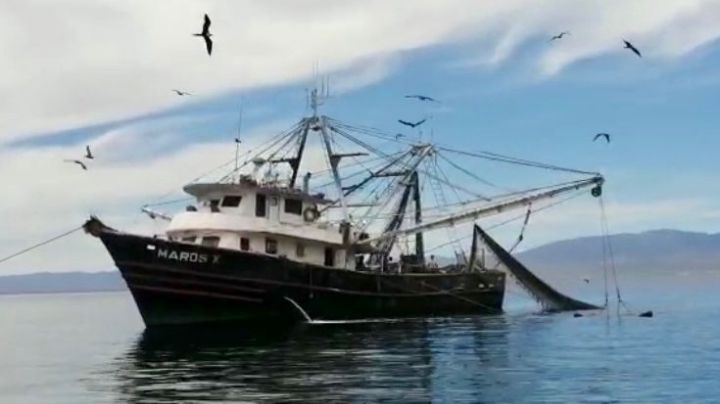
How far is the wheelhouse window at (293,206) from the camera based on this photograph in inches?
2055

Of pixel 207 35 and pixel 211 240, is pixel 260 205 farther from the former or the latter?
pixel 207 35

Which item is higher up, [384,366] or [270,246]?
[270,246]

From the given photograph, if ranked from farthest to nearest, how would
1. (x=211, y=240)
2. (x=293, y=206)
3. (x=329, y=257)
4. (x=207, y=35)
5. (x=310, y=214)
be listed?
(x=329, y=257) → (x=310, y=214) → (x=293, y=206) → (x=211, y=240) → (x=207, y=35)

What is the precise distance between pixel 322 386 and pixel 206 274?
21370 millimetres

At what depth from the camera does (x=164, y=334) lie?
47.2 metres

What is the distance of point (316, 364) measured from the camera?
108 ft

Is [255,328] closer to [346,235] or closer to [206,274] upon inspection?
[206,274]

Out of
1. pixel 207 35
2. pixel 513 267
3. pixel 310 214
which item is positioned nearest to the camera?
pixel 207 35

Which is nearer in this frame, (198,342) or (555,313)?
(198,342)

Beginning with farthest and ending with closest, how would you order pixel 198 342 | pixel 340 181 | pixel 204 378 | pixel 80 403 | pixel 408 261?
pixel 408 261 < pixel 340 181 < pixel 198 342 < pixel 204 378 < pixel 80 403

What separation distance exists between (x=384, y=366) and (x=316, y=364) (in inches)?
92.0

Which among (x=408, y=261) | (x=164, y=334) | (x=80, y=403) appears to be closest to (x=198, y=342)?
(x=164, y=334)

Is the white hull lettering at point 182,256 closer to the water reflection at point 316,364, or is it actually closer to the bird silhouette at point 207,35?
the water reflection at point 316,364

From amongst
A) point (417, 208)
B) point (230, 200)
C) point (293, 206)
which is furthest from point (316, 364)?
point (417, 208)
